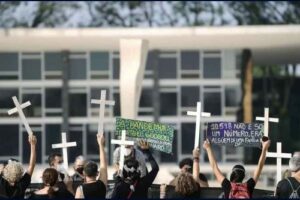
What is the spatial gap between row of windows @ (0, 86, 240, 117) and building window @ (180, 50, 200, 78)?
557 mm

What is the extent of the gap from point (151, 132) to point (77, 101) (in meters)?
26.3

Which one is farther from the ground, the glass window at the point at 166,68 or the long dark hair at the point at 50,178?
the glass window at the point at 166,68

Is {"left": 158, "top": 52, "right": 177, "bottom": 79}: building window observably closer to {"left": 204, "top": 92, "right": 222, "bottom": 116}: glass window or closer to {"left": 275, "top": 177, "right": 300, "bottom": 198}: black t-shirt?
{"left": 204, "top": 92, "right": 222, "bottom": 116}: glass window

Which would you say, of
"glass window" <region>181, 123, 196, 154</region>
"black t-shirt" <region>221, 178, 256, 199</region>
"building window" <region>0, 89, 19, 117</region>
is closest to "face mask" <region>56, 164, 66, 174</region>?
"black t-shirt" <region>221, 178, 256, 199</region>

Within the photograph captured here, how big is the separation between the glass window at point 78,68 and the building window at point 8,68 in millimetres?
2176

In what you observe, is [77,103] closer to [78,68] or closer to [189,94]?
[78,68]

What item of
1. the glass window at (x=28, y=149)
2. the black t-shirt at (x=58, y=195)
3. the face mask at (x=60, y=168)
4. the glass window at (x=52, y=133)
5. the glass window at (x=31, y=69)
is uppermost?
the glass window at (x=31, y=69)

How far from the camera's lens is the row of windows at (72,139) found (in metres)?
35.7

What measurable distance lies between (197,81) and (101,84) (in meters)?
3.80

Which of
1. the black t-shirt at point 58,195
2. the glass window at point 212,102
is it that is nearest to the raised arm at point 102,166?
the black t-shirt at point 58,195

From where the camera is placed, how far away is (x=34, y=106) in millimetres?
35969

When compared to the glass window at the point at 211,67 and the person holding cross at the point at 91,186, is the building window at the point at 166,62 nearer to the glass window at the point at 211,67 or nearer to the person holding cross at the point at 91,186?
the glass window at the point at 211,67

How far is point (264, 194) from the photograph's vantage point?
984cm

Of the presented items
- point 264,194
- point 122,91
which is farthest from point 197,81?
point 264,194
